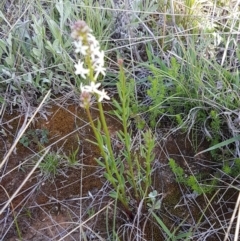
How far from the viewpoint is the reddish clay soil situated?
129 centimetres

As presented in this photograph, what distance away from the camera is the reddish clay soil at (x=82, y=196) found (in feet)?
4.23

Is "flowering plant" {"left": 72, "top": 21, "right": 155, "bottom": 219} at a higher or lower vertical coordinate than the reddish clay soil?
higher

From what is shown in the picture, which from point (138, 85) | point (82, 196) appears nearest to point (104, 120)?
point (82, 196)

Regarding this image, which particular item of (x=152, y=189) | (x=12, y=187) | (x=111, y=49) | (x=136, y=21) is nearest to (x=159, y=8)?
(x=136, y=21)

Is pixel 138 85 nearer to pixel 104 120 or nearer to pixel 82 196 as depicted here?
pixel 82 196

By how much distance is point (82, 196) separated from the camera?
136cm

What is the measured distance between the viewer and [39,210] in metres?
1.34

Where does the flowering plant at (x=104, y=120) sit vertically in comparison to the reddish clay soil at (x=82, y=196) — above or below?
above

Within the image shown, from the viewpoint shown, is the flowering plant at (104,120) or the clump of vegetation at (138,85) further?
the clump of vegetation at (138,85)

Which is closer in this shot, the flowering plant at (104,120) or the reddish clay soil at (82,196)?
the flowering plant at (104,120)

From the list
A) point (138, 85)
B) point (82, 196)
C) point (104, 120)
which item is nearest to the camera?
point (104, 120)

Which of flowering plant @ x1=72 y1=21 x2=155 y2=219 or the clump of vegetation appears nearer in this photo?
flowering plant @ x1=72 y1=21 x2=155 y2=219

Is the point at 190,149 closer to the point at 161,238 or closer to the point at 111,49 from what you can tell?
the point at 161,238

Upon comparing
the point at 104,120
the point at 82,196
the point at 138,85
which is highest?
the point at 104,120
